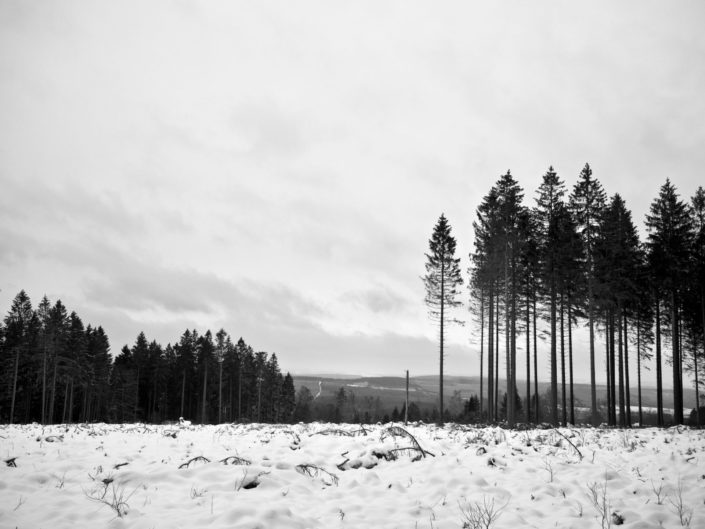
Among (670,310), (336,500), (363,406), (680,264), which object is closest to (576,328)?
(670,310)

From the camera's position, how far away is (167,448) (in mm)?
10164

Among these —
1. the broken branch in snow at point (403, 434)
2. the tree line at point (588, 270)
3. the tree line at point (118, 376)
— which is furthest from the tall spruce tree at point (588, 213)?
the tree line at point (118, 376)

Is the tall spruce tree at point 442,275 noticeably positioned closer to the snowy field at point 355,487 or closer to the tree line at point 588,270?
the tree line at point 588,270

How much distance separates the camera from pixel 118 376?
2045 inches

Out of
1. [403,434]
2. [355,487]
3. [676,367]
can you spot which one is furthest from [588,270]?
[355,487]

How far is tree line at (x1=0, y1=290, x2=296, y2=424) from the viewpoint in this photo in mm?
39656

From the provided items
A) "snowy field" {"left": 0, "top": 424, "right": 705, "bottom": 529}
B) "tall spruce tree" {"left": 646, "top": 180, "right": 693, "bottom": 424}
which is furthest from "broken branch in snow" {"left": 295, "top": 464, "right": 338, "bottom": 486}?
"tall spruce tree" {"left": 646, "top": 180, "right": 693, "bottom": 424}

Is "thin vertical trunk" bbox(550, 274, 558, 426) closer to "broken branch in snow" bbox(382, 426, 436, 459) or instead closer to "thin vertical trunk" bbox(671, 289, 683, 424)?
"thin vertical trunk" bbox(671, 289, 683, 424)

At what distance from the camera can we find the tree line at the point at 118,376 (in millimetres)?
39656

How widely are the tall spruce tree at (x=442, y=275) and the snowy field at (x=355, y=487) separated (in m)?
17.1

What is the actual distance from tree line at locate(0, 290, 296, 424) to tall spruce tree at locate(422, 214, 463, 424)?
34260mm

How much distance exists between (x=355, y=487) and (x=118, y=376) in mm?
56730

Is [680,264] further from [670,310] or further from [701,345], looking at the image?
[701,345]

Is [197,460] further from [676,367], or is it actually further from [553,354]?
[676,367]
